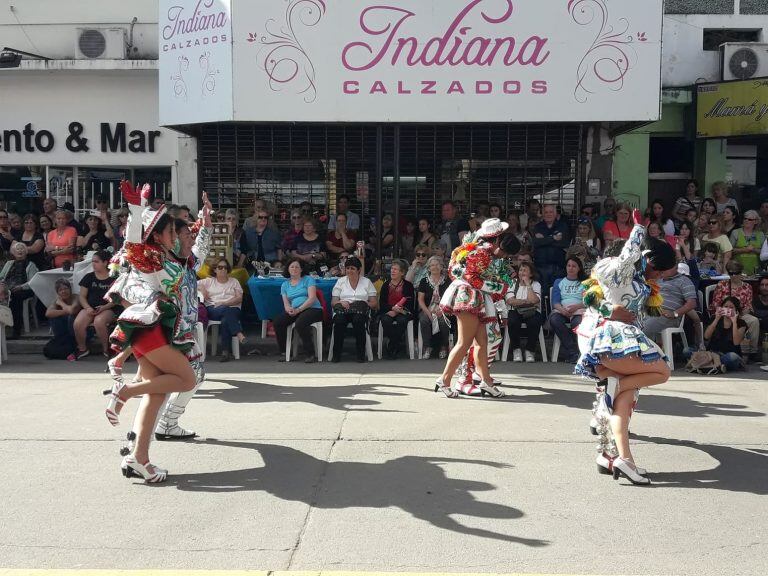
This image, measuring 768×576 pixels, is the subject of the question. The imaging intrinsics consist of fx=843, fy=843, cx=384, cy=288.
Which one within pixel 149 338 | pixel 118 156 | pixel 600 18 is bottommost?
pixel 149 338

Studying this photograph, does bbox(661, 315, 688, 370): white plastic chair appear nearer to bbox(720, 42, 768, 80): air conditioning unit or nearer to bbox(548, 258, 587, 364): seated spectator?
bbox(548, 258, 587, 364): seated spectator

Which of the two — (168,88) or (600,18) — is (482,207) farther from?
(168,88)

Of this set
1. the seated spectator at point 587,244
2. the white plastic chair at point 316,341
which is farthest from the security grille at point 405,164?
the white plastic chair at point 316,341

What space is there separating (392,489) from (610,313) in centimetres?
177

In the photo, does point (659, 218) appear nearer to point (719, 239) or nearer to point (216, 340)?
point (719, 239)

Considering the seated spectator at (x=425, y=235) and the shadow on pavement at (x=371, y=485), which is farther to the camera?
the seated spectator at (x=425, y=235)

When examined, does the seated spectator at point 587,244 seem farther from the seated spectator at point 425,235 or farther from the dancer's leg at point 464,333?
the dancer's leg at point 464,333

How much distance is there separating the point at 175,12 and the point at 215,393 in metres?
6.09

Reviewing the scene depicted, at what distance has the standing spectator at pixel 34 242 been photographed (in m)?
12.2

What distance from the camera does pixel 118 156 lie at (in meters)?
14.9

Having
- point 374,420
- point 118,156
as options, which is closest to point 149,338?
point 374,420

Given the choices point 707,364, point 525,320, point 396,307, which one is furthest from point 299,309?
point 707,364

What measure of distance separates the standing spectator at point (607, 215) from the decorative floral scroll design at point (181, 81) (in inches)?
245

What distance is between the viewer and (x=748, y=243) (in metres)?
11.8
